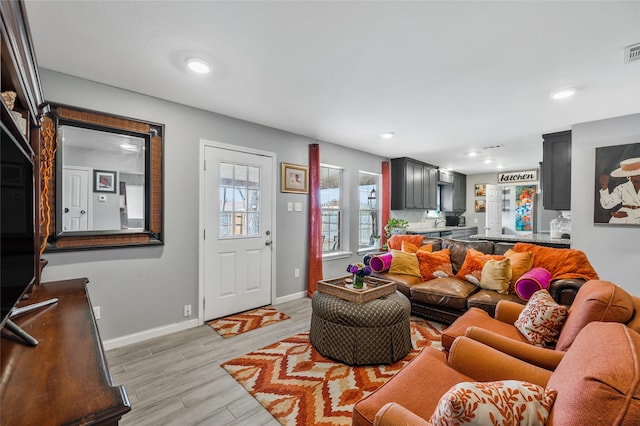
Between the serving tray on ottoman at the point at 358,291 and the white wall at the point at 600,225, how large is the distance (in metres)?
2.89

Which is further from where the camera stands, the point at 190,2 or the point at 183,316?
the point at 183,316

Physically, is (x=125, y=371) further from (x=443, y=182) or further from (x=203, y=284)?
(x=443, y=182)

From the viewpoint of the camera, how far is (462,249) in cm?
362

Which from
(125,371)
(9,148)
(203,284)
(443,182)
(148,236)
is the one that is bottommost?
(125,371)

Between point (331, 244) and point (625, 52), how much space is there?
3909 mm

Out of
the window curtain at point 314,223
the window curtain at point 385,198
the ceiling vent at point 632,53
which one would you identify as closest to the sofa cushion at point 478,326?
the ceiling vent at point 632,53

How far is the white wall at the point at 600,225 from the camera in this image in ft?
10.9

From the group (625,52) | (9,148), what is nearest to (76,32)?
(9,148)

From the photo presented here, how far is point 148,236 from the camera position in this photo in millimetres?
2787

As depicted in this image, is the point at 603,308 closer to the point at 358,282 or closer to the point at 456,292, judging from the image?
the point at 358,282

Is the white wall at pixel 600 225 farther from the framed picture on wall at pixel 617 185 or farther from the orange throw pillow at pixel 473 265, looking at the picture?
the orange throw pillow at pixel 473 265

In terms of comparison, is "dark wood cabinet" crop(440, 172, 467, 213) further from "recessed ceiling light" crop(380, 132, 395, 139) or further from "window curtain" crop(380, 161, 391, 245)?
"recessed ceiling light" crop(380, 132, 395, 139)

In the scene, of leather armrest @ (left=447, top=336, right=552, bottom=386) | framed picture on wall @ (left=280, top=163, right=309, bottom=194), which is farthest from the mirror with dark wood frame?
leather armrest @ (left=447, top=336, right=552, bottom=386)

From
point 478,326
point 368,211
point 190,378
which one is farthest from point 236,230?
point 368,211
